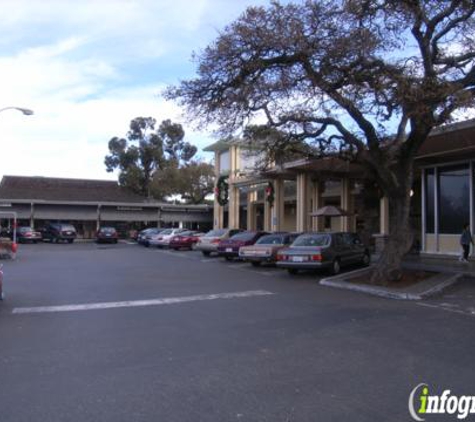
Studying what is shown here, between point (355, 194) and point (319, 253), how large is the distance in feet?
47.5

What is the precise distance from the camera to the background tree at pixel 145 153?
68.1 m

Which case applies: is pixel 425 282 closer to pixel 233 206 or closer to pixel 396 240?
pixel 396 240

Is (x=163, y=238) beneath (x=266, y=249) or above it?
above

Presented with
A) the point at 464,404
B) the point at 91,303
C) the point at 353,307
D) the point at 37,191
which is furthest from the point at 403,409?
the point at 37,191

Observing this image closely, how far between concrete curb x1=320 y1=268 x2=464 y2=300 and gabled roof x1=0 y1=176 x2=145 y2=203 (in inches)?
1625

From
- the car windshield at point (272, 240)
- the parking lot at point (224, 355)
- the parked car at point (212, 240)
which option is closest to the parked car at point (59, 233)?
the parked car at point (212, 240)

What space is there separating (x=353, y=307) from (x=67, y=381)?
6853 millimetres

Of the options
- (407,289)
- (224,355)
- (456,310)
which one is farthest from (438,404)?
(407,289)

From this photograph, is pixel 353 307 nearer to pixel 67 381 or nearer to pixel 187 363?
pixel 187 363

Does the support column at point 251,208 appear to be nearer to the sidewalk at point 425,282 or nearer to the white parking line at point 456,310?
the sidewalk at point 425,282

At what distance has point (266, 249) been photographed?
21109 millimetres

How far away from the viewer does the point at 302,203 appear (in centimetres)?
3131

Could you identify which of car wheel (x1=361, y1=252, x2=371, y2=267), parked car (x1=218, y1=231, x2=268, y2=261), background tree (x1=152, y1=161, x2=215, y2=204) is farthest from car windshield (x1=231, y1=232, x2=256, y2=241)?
background tree (x1=152, y1=161, x2=215, y2=204)

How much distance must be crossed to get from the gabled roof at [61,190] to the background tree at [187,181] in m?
3.83
